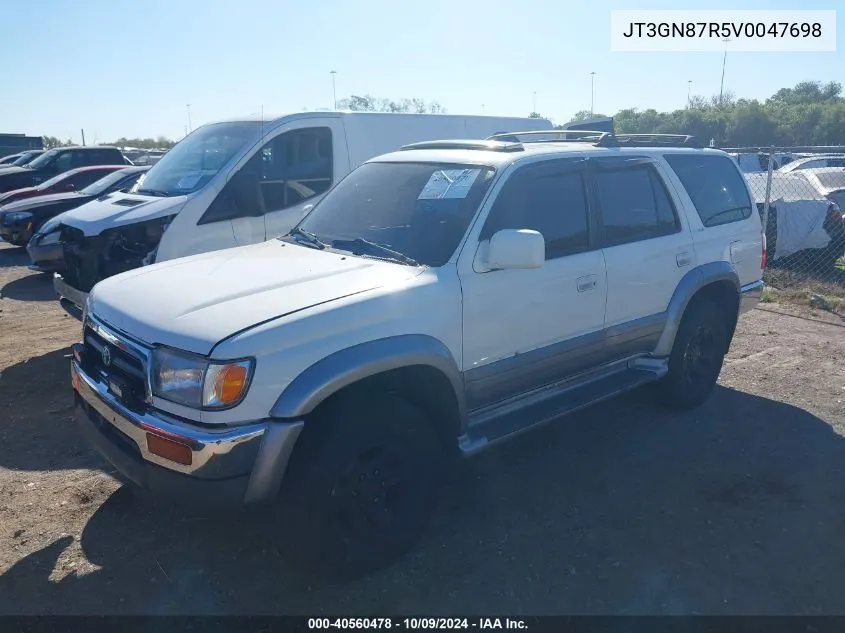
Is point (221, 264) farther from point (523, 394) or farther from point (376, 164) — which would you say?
point (523, 394)

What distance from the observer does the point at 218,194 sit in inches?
263

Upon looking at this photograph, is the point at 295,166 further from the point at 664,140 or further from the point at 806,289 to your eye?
the point at 806,289

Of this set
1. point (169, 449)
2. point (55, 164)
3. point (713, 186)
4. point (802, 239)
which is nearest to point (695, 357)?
point (713, 186)

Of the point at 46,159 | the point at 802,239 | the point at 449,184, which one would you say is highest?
the point at 46,159

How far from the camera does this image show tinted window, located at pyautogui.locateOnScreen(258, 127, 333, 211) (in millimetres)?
A: 7059

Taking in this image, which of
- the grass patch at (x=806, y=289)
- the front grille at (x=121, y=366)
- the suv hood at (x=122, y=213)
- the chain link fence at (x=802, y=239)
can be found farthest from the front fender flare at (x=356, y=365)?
the chain link fence at (x=802, y=239)

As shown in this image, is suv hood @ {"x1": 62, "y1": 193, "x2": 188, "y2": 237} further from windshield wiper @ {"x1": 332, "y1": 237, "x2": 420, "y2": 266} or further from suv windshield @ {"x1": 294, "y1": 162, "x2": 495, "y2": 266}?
windshield wiper @ {"x1": 332, "y1": 237, "x2": 420, "y2": 266}

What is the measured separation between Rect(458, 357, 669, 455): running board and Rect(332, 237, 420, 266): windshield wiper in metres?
0.90

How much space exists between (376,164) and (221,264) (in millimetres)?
1305

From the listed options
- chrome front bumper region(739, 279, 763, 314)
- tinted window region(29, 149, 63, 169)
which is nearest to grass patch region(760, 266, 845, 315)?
chrome front bumper region(739, 279, 763, 314)

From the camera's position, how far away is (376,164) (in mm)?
4680

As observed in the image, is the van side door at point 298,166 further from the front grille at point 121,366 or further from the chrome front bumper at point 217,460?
the chrome front bumper at point 217,460

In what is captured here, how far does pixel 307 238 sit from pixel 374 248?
622mm

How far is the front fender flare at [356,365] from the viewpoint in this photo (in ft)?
9.66
